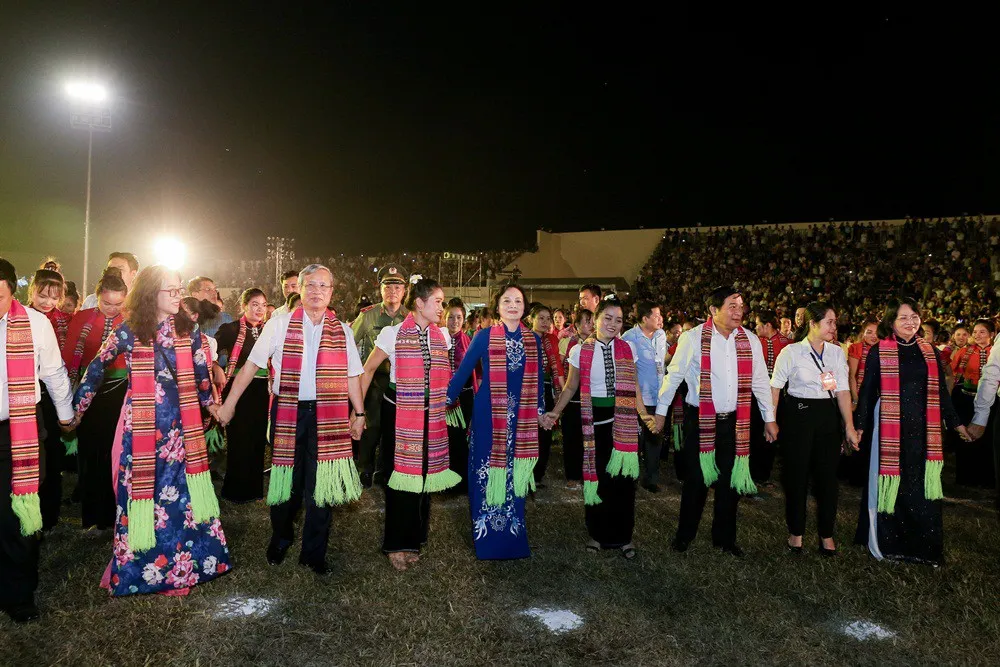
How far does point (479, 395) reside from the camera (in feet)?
16.0

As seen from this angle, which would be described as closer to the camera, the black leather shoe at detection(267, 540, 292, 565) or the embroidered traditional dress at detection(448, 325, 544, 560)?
the black leather shoe at detection(267, 540, 292, 565)

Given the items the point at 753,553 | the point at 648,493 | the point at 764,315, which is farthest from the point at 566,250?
the point at 753,553

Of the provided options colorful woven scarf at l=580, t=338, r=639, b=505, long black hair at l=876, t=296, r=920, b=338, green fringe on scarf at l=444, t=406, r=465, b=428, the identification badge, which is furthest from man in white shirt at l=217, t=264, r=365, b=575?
long black hair at l=876, t=296, r=920, b=338

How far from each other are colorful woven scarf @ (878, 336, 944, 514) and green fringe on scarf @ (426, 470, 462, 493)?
3.26m

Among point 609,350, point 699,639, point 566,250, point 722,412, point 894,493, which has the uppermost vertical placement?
point 566,250

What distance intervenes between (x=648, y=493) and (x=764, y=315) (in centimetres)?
299

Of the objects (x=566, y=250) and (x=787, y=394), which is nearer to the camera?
(x=787, y=394)

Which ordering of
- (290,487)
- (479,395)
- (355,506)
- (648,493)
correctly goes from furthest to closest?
(648,493)
(355,506)
(479,395)
(290,487)

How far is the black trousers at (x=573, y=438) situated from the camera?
6.68m

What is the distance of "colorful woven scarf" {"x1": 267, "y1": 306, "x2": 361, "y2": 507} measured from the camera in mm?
4348

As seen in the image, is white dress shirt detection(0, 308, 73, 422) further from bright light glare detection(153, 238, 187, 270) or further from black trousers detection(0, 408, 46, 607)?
bright light glare detection(153, 238, 187, 270)

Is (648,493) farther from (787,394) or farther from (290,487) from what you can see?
(290,487)

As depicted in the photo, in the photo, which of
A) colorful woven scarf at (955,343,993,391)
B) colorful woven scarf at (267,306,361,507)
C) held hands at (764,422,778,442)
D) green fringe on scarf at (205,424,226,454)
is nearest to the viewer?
colorful woven scarf at (267,306,361,507)

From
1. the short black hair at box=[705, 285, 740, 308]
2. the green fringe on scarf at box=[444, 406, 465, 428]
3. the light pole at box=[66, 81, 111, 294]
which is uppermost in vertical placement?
the light pole at box=[66, 81, 111, 294]
